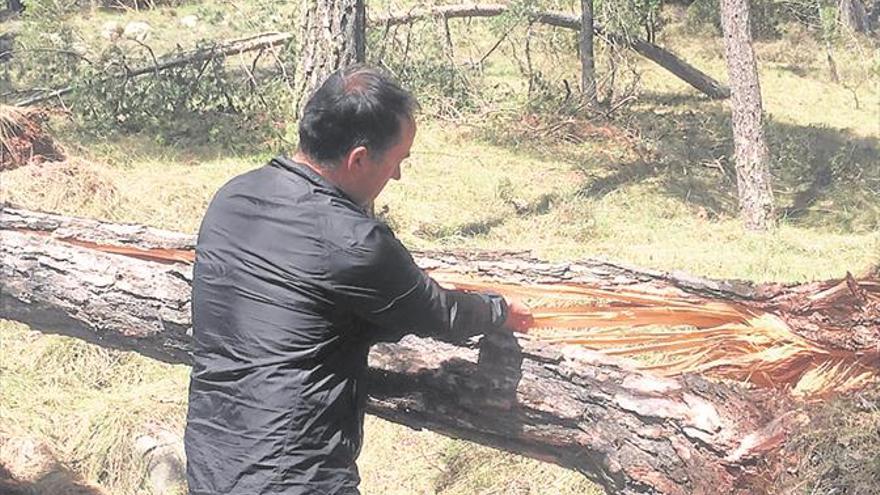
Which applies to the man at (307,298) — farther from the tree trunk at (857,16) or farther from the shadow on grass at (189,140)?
the tree trunk at (857,16)

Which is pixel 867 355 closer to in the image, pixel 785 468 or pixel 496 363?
pixel 785 468

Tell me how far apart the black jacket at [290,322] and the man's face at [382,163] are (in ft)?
0.20

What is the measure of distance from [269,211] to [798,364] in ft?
5.86

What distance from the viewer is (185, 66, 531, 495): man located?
2449mm

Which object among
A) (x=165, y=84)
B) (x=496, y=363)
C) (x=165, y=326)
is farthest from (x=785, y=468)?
(x=165, y=84)

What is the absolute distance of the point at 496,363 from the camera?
3.20 meters

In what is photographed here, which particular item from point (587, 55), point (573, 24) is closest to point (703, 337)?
point (587, 55)

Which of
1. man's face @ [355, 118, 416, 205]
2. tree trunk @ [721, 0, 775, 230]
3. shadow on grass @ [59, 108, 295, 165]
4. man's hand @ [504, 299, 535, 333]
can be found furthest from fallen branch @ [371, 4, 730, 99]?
man's face @ [355, 118, 416, 205]

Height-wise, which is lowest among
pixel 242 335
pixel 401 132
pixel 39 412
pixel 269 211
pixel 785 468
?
pixel 39 412

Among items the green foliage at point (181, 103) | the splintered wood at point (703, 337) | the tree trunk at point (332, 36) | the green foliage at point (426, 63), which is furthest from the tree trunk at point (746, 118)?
the splintered wood at point (703, 337)

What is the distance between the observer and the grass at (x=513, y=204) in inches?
205

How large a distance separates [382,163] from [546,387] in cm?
100

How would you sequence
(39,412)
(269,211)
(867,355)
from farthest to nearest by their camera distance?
(39,412) < (867,355) < (269,211)

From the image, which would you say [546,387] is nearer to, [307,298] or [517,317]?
[517,317]
